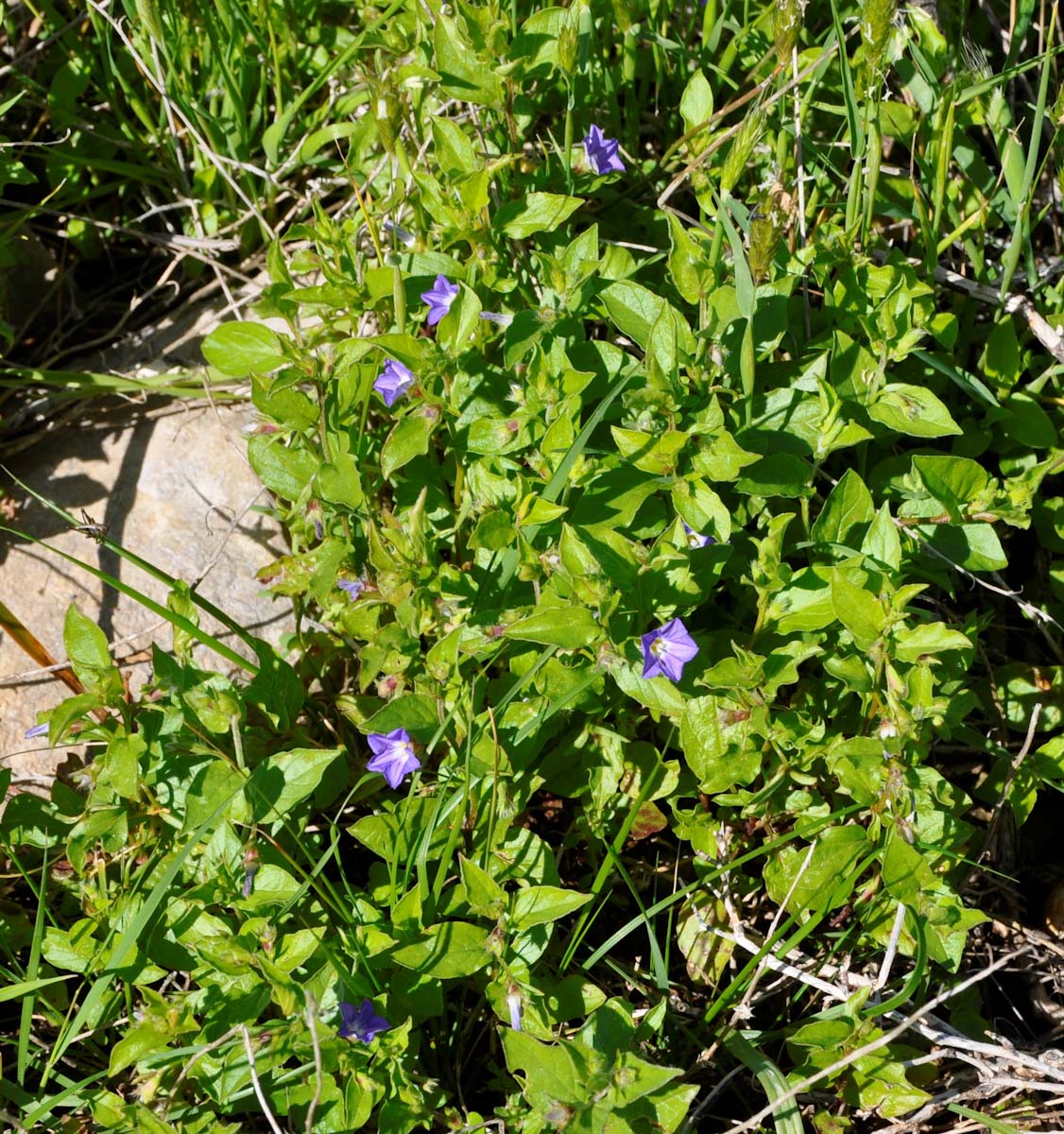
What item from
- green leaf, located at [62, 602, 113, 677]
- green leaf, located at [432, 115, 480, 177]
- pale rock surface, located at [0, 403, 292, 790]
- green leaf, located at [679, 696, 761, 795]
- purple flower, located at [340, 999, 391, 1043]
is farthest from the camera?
pale rock surface, located at [0, 403, 292, 790]

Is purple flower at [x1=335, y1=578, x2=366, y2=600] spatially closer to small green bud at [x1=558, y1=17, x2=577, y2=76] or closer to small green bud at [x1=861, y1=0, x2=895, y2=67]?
small green bud at [x1=558, y1=17, x2=577, y2=76]

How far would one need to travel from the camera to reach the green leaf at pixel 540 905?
2184 millimetres

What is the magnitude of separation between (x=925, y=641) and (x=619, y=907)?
0.92 m

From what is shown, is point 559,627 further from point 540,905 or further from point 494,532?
point 540,905

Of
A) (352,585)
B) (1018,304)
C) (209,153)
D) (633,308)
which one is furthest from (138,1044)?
(1018,304)

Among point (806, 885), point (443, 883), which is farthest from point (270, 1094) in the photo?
point (806, 885)

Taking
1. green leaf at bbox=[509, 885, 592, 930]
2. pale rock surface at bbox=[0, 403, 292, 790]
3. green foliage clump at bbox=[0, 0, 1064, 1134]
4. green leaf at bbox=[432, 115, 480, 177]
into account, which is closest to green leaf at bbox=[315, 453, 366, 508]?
green foliage clump at bbox=[0, 0, 1064, 1134]

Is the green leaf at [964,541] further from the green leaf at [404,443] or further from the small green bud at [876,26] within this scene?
the green leaf at [404,443]

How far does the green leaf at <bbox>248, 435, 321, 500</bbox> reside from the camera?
2.67m

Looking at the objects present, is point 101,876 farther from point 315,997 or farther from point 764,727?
point 764,727

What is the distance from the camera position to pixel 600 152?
9.26 feet

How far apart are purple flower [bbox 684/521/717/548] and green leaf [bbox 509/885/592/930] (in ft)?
2.32

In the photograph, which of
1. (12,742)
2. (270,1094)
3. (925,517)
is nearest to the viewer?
(270,1094)

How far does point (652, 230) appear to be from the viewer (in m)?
3.01
